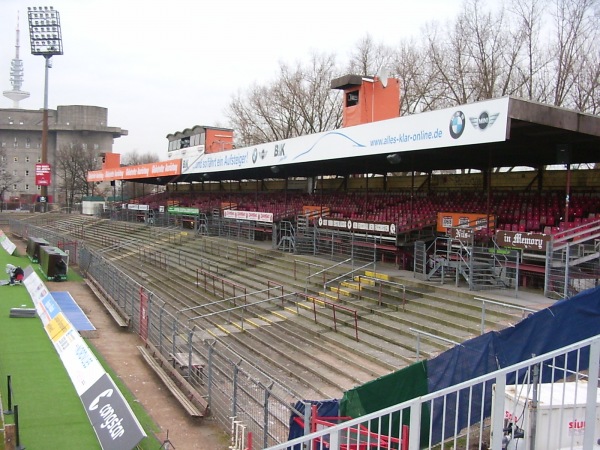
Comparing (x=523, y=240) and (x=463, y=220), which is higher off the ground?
(x=463, y=220)

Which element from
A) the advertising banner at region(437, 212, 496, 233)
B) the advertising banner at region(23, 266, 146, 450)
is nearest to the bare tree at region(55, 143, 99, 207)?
the advertising banner at region(23, 266, 146, 450)

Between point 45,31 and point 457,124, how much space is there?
6244 cm

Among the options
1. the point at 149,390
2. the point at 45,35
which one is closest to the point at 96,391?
the point at 149,390

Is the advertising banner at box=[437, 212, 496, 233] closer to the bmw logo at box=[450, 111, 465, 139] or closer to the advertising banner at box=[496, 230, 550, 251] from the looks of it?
the advertising banner at box=[496, 230, 550, 251]

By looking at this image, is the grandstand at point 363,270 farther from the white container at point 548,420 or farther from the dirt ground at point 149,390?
the white container at point 548,420

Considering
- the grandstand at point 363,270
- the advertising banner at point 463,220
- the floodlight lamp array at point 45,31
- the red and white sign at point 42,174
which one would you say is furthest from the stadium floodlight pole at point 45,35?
the advertising banner at point 463,220

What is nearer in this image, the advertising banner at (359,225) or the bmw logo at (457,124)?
the bmw logo at (457,124)

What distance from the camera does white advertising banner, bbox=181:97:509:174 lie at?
1375 centimetres

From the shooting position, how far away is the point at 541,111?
13.1 meters

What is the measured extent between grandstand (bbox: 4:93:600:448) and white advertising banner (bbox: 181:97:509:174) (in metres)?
0.07

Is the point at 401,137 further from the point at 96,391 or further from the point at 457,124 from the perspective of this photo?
the point at 96,391

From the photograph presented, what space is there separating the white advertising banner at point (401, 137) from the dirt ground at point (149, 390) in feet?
31.3

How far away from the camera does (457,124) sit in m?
14.9

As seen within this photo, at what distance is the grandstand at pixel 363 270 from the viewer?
11.7m
